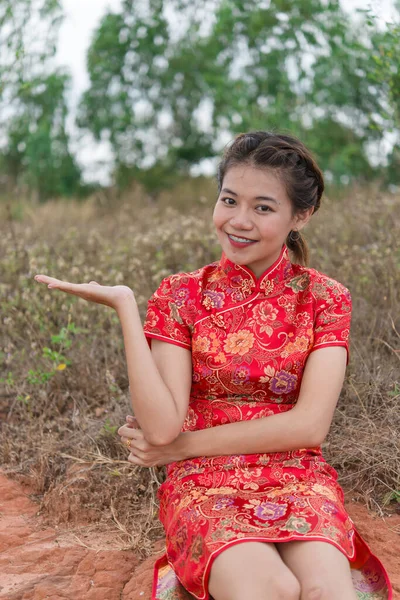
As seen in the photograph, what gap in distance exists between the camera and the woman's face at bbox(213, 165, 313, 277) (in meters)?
2.41

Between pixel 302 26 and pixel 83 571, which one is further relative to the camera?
pixel 302 26

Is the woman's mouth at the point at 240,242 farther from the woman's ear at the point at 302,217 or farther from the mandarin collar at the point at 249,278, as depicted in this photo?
the woman's ear at the point at 302,217

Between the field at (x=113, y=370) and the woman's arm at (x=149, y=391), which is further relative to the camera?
the field at (x=113, y=370)

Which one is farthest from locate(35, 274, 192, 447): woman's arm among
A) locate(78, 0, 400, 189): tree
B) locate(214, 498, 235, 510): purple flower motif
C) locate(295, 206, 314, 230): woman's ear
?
locate(78, 0, 400, 189): tree

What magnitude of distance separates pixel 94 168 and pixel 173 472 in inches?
403

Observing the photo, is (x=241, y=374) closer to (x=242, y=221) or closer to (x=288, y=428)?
(x=288, y=428)

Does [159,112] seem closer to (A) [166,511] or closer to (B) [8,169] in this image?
(B) [8,169]

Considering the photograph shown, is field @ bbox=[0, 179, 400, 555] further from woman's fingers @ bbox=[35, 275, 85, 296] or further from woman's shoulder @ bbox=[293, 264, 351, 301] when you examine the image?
woman's fingers @ bbox=[35, 275, 85, 296]

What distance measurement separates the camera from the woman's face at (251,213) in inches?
95.0

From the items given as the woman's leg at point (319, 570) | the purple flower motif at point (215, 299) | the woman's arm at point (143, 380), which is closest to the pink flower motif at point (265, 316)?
the purple flower motif at point (215, 299)

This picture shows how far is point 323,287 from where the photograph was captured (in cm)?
249

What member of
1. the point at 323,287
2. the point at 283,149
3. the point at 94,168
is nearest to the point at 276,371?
the point at 323,287

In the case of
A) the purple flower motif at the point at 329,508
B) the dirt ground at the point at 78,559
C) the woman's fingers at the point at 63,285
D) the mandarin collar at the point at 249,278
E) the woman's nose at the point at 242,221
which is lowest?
the dirt ground at the point at 78,559

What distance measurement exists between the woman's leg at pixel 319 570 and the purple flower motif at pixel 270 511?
3.2 inches
